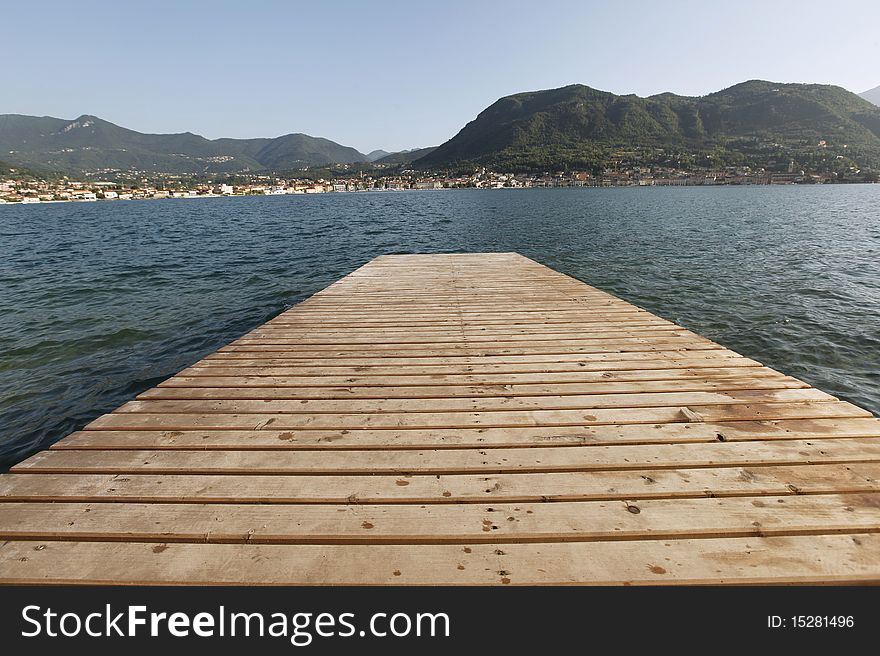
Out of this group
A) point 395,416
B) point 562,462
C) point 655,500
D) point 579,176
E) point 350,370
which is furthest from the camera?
point 579,176

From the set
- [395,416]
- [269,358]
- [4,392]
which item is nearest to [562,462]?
[395,416]

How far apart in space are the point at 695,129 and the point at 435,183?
108788mm

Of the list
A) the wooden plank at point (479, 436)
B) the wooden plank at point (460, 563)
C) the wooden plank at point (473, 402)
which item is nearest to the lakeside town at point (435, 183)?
the wooden plank at point (473, 402)

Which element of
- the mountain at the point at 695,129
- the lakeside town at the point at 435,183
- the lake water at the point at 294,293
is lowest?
the lake water at the point at 294,293

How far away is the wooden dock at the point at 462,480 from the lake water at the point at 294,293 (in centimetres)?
406

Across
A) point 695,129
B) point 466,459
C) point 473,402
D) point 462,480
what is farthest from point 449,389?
point 695,129

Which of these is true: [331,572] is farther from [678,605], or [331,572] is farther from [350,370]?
[350,370]

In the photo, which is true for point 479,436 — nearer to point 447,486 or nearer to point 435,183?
point 447,486

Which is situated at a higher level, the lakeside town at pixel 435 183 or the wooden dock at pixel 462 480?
A: the lakeside town at pixel 435 183

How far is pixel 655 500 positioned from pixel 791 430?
4.80 ft

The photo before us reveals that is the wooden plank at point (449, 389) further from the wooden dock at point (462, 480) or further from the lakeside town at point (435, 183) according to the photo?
the lakeside town at point (435, 183)

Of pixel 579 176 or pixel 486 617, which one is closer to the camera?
pixel 486 617

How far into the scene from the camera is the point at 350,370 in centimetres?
426

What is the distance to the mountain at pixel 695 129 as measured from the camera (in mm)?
130125
